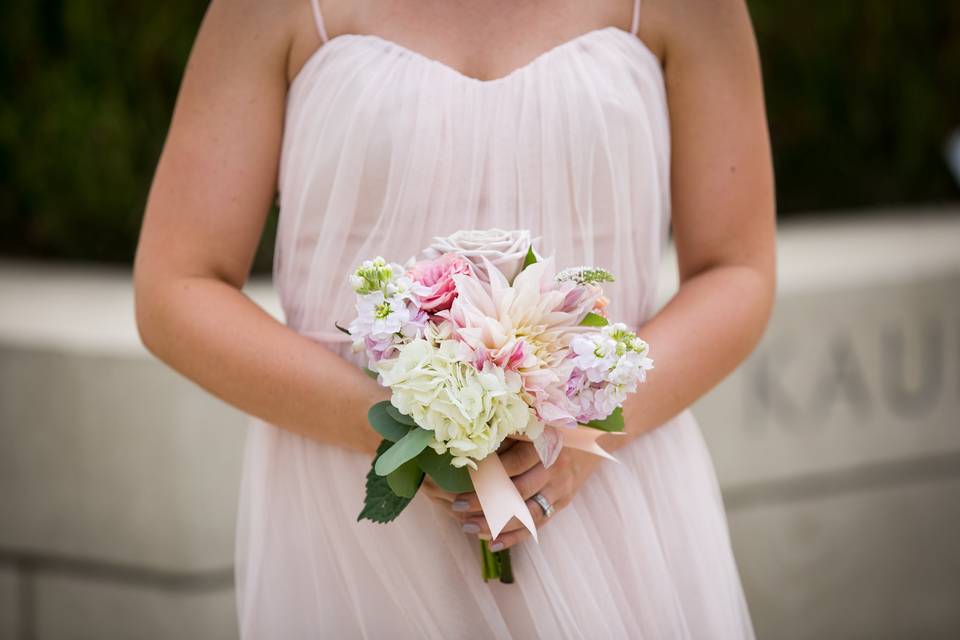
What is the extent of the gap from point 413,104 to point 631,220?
1.44 ft

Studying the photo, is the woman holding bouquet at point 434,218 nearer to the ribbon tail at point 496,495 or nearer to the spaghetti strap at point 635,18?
the spaghetti strap at point 635,18

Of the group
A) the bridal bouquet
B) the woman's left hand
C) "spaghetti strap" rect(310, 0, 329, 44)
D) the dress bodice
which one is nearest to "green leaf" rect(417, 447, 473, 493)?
the bridal bouquet

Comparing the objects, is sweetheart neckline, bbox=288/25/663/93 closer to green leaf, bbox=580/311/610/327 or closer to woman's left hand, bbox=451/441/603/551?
green leaf, bbox=580/311/610/327

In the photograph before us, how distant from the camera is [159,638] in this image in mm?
3941

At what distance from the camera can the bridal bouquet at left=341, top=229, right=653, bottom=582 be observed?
159 cm

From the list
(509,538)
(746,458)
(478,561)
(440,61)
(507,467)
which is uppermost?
(440,61)

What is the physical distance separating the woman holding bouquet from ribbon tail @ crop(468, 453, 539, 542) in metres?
0.20

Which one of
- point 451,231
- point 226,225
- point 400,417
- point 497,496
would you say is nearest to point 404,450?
point 400,417

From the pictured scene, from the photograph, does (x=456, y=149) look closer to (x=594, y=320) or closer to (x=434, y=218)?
(x=434, y=218)

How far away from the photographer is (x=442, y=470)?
170cm

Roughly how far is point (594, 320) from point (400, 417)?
304 millimetres

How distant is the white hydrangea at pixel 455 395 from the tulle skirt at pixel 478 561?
1.45 ft

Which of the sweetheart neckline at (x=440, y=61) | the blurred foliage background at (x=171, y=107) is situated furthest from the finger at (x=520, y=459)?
the blurred foliage background at (x=171, y=107)

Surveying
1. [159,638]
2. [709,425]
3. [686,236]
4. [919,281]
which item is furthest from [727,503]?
[686,236]
